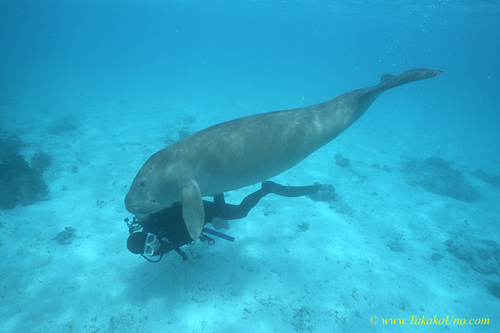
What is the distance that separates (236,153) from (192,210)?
1.07m

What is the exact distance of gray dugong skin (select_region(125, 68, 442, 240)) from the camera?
368 cm

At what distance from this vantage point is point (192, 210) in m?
3.29

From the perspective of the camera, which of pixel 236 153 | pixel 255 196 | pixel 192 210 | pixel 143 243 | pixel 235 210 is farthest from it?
pixel 255 196

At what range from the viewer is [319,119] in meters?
4.18

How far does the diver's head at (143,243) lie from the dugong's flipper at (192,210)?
1.58 m

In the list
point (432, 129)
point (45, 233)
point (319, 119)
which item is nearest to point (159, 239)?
point (319, 119)

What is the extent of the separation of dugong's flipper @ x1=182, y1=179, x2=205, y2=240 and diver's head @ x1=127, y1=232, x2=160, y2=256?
1.58 metres

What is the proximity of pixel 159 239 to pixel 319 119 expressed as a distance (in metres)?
3.81

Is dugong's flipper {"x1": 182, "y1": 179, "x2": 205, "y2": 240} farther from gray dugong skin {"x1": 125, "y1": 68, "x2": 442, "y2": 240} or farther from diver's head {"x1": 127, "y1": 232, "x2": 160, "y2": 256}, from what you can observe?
diver's head {"x1": 127, "y1": 232, "x2": 160, "y2": 256}

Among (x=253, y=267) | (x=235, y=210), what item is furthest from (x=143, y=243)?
(x=253, y=267)

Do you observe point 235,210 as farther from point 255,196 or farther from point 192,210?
point 192,210

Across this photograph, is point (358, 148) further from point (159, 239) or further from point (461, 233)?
point (159, 239)

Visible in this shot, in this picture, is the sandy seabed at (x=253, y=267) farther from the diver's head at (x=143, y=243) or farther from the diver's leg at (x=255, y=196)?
the diver's head at (x=143, y=243)

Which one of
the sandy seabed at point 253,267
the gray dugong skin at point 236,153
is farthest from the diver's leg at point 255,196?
the gray dugong skin at point 236,153
